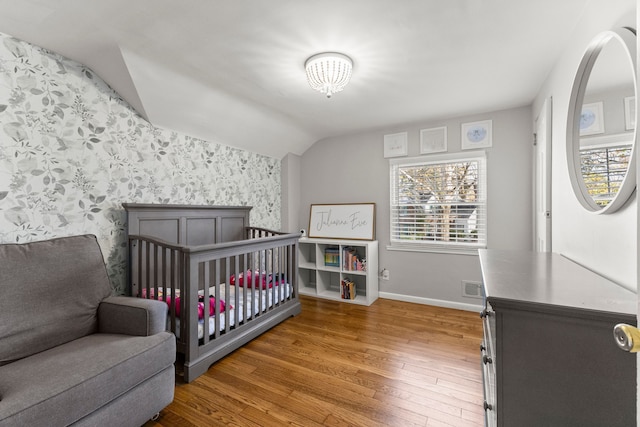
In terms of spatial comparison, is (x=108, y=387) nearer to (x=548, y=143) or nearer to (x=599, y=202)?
(x=599, y=202)

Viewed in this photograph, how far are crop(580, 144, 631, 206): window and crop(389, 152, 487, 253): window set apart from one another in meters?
1.75

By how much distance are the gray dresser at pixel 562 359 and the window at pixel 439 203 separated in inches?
88.0

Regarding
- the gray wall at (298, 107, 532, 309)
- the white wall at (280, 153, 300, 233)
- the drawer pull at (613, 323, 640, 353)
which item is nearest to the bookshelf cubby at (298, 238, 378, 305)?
the gray wall at (298, 107, 532, 309)

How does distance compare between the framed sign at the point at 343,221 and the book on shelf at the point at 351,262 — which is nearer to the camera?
the book on shelf at the point at 351,262

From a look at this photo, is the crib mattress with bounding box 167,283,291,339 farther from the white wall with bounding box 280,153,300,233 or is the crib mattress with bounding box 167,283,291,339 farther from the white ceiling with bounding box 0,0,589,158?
the white ceiling with bounding box 0,0,589,158

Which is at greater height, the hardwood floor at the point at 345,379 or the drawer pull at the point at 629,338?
the drawer pull at the point at 629,338

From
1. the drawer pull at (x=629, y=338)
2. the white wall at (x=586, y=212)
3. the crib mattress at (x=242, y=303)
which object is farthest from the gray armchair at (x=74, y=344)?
the white wall at (x=586, y=212)

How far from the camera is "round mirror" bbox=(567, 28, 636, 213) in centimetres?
94

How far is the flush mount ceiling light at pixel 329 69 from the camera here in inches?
70.9

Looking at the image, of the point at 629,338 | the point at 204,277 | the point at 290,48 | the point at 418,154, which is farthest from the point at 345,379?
the point at 418,154

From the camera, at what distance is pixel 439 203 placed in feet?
10.4

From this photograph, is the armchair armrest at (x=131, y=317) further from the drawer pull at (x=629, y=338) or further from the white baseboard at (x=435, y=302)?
the white baseboard at (x=435, y=302)

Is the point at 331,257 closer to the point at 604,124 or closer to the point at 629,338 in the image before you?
the point at 604,124

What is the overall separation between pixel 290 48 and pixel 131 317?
186cm
